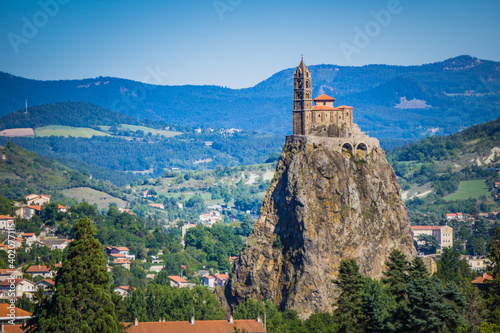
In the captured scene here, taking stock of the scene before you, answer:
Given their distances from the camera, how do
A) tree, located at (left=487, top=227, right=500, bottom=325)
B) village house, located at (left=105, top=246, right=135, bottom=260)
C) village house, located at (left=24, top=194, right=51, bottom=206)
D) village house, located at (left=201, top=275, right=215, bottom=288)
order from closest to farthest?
tree, located at (left=487, top=227, right=500, bottom=325)
village house, located at (left=201, top=275, right=215, bottom=288)
village house, located at (left=105, top=246, right=135, bottom=260)
village house, located at (left=24, top=194, right=51, bottom=206)

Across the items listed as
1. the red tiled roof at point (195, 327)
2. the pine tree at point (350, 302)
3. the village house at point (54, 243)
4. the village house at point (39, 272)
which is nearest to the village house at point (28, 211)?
the village house at point (54, 243)

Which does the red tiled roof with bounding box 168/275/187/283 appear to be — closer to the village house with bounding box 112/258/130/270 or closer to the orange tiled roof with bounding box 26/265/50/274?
the village house with bounding box 112/258/130/270

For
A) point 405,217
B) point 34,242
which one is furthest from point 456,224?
point 34,242

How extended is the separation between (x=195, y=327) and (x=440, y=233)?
9839cm

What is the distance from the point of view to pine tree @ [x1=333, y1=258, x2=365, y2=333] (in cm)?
7000

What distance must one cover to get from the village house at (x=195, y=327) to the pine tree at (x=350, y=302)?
11.0 m

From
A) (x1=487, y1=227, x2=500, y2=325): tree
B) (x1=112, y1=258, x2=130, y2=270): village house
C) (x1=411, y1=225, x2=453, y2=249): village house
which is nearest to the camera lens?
(x1=487, y1=227, x2=500, y2=325): tree

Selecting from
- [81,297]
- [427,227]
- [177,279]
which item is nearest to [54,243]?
Answer: [177,279]

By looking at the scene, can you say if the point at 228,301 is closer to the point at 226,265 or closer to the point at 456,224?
the point at 226,265

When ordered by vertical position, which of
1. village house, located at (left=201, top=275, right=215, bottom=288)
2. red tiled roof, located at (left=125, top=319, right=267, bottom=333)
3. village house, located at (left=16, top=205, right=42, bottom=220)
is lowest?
village house, located at (left=201, top=275, right=215, bottom=288)

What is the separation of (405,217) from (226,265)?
43.2 m

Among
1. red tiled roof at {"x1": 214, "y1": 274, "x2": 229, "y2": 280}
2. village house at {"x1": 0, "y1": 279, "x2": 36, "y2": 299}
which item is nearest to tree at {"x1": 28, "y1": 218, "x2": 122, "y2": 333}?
village house at {"x1": 0, "y1": 279, "x2": 36, "y2": 299}

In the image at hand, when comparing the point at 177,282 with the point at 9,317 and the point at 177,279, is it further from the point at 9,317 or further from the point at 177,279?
the point at 9,317

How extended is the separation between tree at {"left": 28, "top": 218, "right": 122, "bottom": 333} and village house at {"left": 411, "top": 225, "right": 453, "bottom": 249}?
113859 mm
